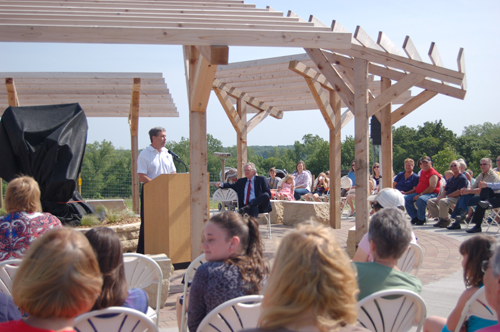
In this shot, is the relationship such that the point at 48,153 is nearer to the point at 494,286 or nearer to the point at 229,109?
the point at 494,286

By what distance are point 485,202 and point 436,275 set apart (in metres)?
3.26

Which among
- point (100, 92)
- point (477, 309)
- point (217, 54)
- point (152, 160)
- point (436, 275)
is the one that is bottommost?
point (436, 275)

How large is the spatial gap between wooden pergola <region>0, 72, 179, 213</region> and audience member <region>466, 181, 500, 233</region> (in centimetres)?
599

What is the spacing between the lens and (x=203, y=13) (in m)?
4.26

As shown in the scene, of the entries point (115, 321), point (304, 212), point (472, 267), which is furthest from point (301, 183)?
point (115, 321)

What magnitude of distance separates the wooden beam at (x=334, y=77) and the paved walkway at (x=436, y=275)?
6.49ft

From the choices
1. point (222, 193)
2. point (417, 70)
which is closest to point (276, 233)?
point (222, 193)

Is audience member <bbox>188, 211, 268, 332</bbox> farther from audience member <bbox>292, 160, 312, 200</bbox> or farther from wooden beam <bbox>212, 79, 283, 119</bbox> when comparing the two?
audience member <bbox>292, 160, 312, 200</bbox>

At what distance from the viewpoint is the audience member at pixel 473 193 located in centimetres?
748

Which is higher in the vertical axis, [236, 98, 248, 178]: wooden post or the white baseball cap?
[236, 98, 248, 178]: wooden post

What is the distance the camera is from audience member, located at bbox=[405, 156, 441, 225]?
8602 mm

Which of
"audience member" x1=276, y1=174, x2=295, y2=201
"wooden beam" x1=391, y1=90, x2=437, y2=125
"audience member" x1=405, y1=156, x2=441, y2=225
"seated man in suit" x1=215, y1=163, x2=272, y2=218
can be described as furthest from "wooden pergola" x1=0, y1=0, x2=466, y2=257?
"audience member" x1=276, y1=174, x2=295, y2=201

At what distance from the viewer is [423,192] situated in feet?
28.9

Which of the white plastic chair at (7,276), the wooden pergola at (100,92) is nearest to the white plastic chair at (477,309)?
the white plastic chair at (7,276)
